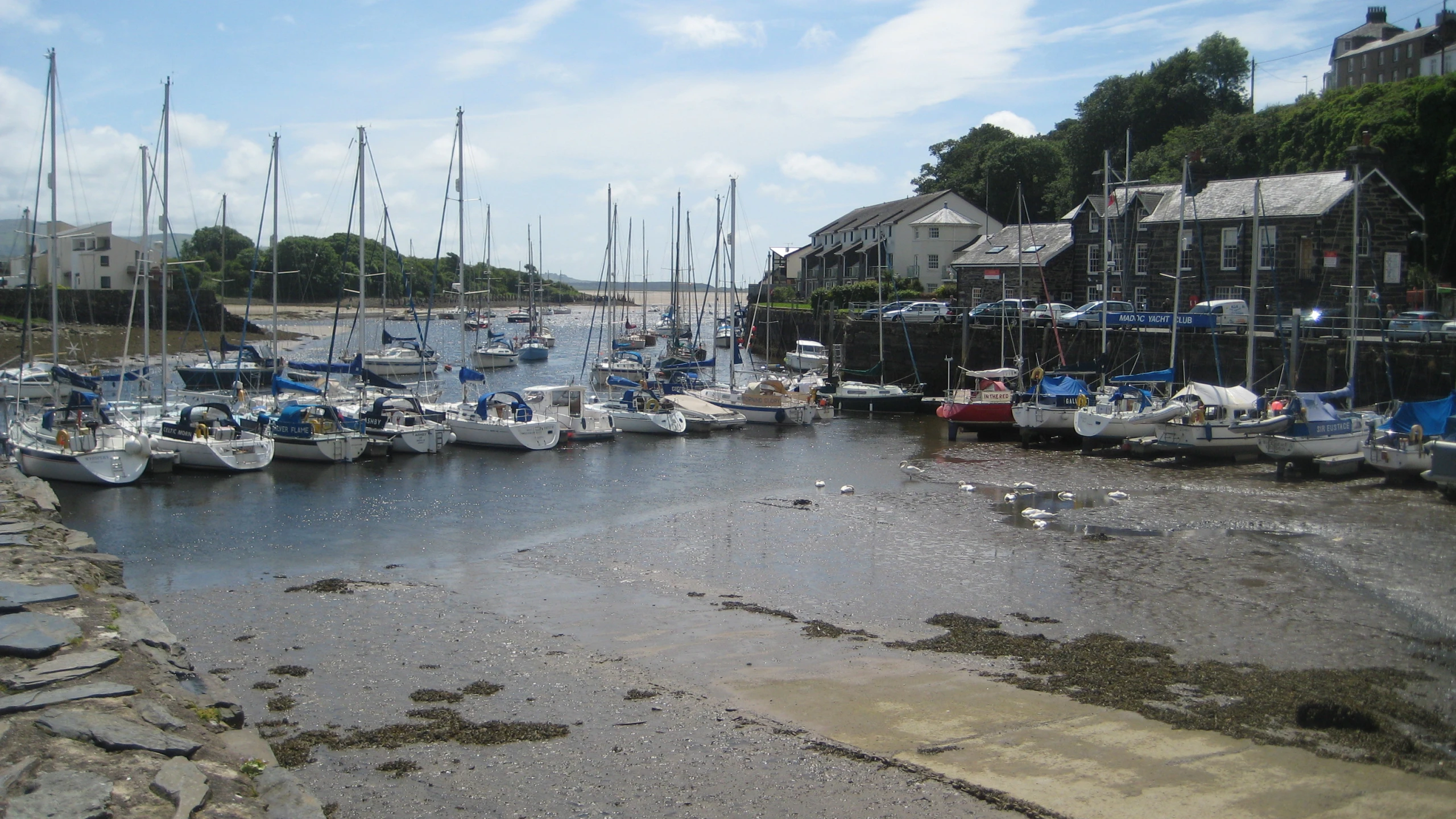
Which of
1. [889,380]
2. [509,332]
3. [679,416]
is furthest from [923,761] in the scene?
[509,332]

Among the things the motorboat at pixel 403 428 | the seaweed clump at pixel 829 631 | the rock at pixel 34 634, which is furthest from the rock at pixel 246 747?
the motorboat at pixel 403 428

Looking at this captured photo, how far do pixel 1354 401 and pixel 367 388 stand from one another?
33.7 meters

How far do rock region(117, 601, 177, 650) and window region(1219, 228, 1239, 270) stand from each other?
147 ft

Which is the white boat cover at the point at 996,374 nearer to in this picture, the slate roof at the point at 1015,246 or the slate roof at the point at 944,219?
the slate roof at the point at 1015,246

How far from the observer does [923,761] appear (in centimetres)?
995

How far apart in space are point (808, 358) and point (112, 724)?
56.6m

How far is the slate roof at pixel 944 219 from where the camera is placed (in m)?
77.9

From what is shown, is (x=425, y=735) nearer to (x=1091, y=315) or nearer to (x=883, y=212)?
(x=1091, y=315)

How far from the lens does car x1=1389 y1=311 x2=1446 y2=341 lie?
33094mm

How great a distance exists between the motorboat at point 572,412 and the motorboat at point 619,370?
31.0ft

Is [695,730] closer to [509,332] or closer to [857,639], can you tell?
[857,639]

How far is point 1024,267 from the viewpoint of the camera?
57.4 m

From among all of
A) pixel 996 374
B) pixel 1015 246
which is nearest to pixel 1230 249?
pixel 996 374

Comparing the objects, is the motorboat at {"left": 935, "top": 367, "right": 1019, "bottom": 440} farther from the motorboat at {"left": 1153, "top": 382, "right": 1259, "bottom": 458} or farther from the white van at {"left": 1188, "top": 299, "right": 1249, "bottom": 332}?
the white van at {"left": 1188, "top": 299, "right": 1249, "bottom": 332}
